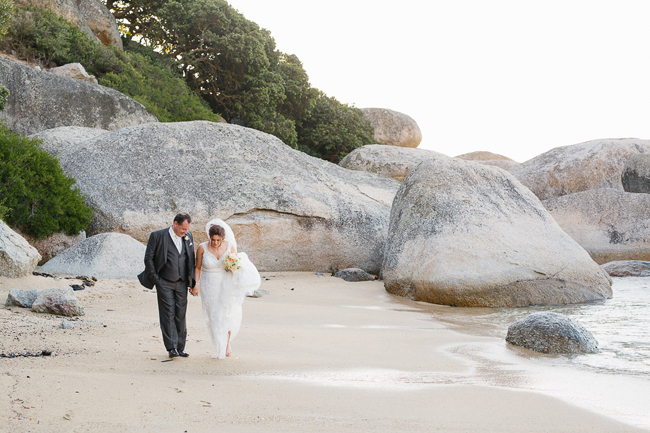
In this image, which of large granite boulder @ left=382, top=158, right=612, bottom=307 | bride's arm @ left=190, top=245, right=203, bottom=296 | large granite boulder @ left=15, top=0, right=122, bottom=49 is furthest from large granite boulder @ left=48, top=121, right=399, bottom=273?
large granite boulder @ left=15, top=0, right=122, bottom=49

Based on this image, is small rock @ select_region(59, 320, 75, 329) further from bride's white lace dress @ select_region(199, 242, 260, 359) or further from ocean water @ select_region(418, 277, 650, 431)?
ocean water @ select_region(418, 277, 650, 431)

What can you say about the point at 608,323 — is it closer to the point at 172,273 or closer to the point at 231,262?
the point at 231,262

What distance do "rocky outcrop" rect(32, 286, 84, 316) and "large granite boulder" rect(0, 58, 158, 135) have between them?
9519mm

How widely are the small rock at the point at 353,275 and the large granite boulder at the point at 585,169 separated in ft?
40.1

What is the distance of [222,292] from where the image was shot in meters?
5.77

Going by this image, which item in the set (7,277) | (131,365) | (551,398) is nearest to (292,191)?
(7,277)

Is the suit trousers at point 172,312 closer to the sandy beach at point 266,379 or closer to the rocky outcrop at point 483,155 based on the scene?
the sandy beach at point 266,379

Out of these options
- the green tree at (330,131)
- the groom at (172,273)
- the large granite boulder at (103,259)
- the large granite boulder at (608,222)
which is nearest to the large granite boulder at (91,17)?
the green tree at (330,131)

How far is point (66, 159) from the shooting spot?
12234mm

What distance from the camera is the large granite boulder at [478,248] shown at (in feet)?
31.6

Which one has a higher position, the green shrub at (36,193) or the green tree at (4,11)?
the green tree at (4,11)

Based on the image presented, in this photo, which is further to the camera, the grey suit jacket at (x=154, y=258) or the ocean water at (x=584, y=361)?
the grey suit jacket at (x=154, y=258)

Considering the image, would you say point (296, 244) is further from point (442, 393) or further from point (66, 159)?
point (442, 393)

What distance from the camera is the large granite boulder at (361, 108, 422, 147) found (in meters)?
38.2
